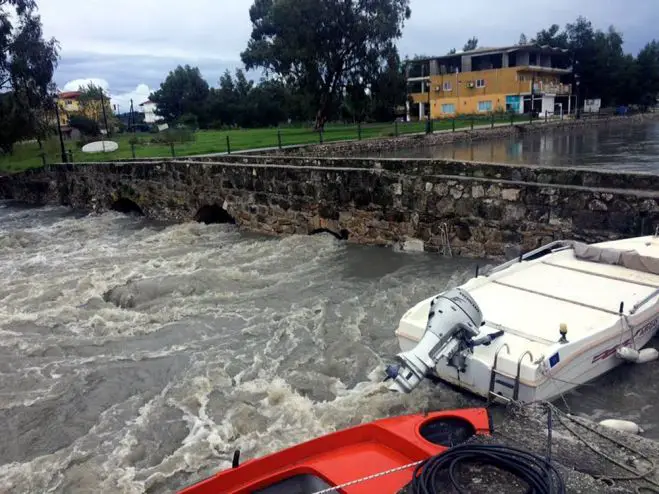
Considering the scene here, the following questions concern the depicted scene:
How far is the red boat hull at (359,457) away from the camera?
10.5 ft

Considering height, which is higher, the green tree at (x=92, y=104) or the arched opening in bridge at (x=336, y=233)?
the green tree at (x=92, y=104)

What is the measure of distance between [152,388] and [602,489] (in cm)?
457

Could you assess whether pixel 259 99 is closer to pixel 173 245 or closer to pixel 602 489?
pixel 173 245

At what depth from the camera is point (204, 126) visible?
60.0 metres

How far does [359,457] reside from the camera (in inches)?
137

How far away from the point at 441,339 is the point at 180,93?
67.4m

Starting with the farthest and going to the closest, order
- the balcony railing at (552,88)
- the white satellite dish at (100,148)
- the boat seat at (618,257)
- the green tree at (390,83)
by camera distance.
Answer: the balcony railing at (552,88) < the green tree at (390,83) < the white satellite dish at (100,148) < the boat seat at (618,257)

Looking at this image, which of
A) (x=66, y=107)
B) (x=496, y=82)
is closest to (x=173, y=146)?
(x=496, y=82)

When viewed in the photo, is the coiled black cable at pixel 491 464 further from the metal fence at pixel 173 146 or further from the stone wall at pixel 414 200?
the metal fence at pixel 173 146

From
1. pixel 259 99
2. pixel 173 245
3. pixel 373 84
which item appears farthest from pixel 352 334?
pixel 259 99

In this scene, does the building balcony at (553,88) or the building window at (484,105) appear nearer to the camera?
the building balcony at (553,88)

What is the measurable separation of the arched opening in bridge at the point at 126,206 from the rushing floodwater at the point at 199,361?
249 inches

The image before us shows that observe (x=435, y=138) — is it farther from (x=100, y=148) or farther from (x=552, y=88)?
(x=552, y=88)

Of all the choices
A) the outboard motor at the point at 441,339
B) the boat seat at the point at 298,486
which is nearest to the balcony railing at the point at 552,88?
the outboard motor at the point at 441,339
